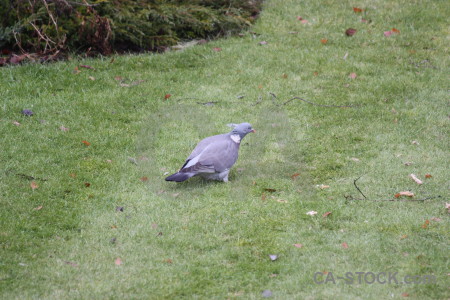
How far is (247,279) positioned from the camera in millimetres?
4238

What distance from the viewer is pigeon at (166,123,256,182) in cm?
531

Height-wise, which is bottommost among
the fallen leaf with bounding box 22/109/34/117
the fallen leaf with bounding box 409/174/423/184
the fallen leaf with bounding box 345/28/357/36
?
the fallen leaf with bounding box 22/109/34/117

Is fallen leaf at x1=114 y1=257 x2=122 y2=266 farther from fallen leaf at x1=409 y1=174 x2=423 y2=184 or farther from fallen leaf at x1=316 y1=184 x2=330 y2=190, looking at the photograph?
fallen leaf at x1=409 y1=174 x2=423 y2=184

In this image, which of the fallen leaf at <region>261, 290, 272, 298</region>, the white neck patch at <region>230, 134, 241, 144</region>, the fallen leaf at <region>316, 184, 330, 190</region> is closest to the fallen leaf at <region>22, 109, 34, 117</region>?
the white neck patch at <region>230, 134, 241, 144</region>

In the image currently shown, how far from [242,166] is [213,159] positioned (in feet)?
2.76

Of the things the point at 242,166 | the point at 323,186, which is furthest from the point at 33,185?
the point at 323,186

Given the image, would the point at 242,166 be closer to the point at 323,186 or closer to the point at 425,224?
the point at 323,186

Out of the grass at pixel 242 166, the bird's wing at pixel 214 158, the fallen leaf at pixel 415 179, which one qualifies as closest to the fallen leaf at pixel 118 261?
the grass at pixel 242 166

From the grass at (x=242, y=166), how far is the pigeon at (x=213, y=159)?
0.74 feet

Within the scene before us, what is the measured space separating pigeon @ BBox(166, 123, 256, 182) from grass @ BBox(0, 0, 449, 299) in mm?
225

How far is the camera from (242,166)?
6.12m

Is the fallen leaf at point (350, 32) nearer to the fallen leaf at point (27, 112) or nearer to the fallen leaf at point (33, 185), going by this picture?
the fallen leaf at point (27, 112)

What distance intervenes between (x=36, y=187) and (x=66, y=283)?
1598 mm

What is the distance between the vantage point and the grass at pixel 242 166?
4.32 m
